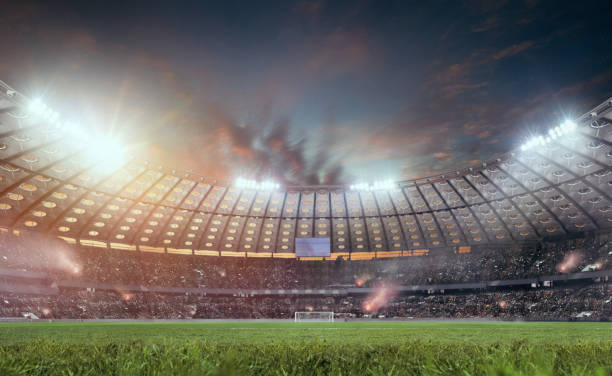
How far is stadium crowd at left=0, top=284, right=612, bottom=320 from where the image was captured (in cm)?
3997

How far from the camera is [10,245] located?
45.0 meters

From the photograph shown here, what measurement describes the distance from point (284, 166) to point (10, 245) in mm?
35947

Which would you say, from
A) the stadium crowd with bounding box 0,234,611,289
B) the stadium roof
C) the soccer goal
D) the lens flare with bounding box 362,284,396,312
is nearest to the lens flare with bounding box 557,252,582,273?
the stadium crowd with bounding box 0,234,611,289

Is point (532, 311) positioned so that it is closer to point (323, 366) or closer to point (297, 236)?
point (297, 236)

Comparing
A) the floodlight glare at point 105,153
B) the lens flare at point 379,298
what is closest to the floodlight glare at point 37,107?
the floodlight glare at point 105,153

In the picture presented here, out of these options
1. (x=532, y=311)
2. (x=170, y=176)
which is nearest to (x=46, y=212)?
(x=170, y=176)

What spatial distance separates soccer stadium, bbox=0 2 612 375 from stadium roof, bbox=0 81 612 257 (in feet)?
0.79

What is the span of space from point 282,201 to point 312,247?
12.4 metres

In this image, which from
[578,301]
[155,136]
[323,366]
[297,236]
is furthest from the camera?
[297,236]

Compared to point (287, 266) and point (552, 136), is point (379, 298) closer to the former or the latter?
point (287, 266)

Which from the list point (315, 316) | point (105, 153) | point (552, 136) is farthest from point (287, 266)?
point (552, 136)

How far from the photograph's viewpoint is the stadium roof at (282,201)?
34531mm

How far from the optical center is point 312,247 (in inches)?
2530

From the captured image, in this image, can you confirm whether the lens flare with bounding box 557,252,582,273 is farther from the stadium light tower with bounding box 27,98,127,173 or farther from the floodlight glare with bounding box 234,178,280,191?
the stadium light tower with bounding box 27,98,127,173
